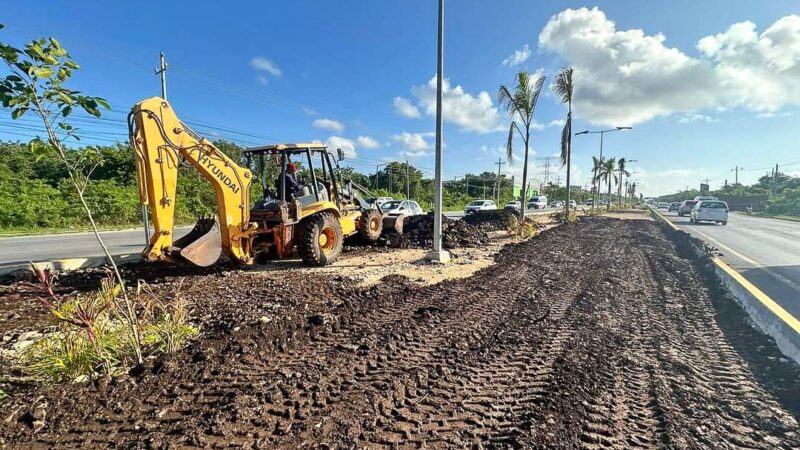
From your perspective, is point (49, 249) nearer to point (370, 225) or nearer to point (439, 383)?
point (370, 225)

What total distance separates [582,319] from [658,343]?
887 millimetres

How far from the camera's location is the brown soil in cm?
249

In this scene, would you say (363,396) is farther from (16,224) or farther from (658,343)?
(16,224)

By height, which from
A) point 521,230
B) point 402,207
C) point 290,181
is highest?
point 290,181

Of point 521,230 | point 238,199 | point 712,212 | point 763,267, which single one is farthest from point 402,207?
point 712,212

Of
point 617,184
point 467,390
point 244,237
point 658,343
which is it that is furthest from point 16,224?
point 617,184

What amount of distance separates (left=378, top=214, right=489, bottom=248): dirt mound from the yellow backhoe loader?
77.8 inches

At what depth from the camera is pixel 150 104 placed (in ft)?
17.9

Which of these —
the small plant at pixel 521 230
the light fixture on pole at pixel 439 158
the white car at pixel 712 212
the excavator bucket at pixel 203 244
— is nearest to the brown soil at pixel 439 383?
the excavator bucket at pixel 203 244

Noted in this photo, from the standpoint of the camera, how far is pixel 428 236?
12.6 metres

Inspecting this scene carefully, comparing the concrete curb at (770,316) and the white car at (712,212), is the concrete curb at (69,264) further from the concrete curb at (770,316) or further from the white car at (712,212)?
the white car at (712,212)

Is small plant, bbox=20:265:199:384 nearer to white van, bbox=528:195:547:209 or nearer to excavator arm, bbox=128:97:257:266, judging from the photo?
excavator arm, bbox=128:97:257:266

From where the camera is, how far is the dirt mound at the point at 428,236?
38.3ft

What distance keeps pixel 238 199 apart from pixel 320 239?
2162mm
